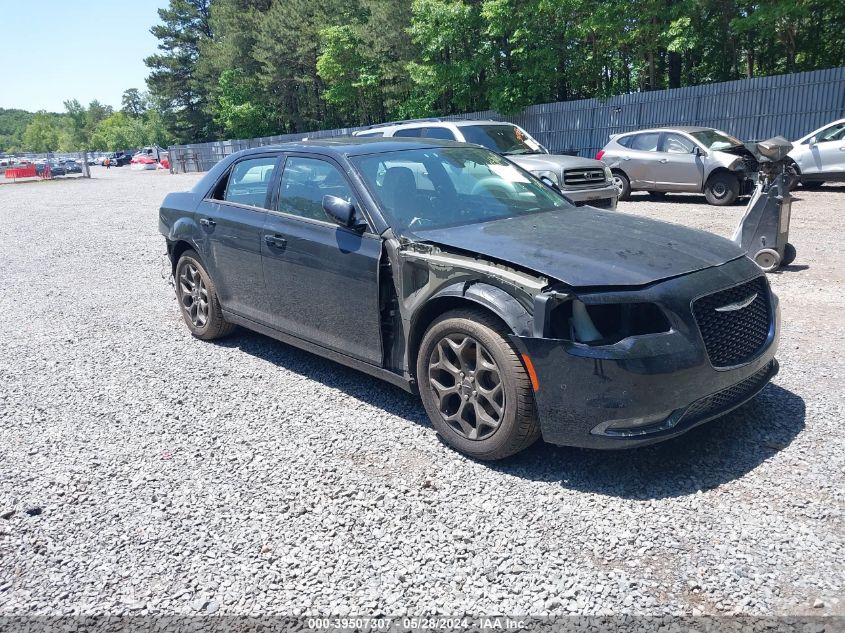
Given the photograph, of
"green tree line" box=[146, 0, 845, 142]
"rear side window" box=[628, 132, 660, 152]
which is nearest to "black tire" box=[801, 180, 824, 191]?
"rear side window" box=[628, 132, 660, 152]

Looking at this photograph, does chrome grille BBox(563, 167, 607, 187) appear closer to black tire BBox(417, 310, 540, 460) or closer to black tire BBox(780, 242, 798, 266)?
black tire BBox(780, 242, 798, 266)

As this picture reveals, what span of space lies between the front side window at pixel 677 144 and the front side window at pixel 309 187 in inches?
457

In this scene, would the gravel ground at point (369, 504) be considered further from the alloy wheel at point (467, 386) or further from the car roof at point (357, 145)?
the car roof at point (357, 145)

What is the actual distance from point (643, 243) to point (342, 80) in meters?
40.9

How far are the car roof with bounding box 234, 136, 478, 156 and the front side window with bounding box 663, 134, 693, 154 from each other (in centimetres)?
1068

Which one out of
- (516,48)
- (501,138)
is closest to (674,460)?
(501,138)

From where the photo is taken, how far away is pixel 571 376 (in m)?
3.25

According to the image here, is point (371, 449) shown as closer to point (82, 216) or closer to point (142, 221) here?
point (142, 221)

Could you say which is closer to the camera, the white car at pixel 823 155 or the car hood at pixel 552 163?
the car hood at pixel 552 163

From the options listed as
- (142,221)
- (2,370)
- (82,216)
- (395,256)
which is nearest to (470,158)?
(395,256)

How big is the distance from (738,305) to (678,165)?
1188 cm

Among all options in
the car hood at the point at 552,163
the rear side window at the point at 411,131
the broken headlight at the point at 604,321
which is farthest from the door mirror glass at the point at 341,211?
the rear side window at the point at 411,131

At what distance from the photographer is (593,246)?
3688 mm

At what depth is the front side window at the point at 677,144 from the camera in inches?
566
